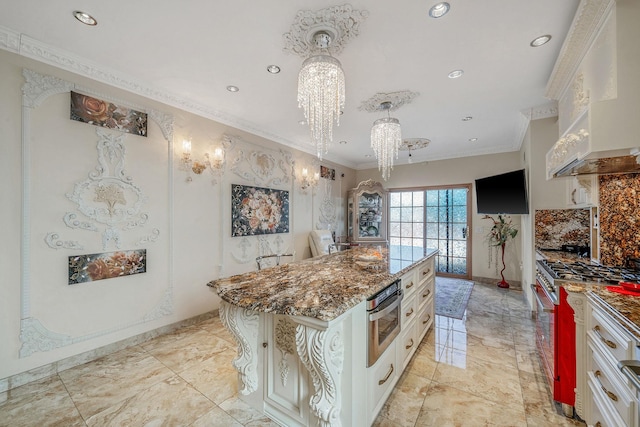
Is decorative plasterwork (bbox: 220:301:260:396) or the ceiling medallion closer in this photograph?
decorative plasterwork (bbox: 220:301:260:396)

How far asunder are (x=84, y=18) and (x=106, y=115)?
2.91 feet

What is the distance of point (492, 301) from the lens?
4066mm

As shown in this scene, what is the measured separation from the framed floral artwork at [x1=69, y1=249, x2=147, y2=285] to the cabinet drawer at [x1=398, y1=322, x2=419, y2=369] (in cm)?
268

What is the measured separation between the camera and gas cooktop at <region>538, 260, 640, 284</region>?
167cm

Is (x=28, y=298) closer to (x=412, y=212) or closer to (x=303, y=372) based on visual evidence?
(x=303, y=372)

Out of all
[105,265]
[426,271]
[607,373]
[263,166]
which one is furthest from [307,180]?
[607,373]

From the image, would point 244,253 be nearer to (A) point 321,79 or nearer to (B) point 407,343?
(B) point 407,343

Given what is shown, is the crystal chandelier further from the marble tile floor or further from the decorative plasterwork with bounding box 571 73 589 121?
the marble tile floor

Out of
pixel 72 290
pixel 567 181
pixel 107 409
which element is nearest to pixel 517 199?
pixel 567 181

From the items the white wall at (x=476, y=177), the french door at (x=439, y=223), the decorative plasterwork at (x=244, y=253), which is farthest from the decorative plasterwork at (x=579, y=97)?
the decorative plasterwork at (x=244, y=253)

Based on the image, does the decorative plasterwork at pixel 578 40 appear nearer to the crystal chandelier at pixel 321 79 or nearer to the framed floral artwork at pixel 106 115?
the crystal chandelier at pixel 321 79

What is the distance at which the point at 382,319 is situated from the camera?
5.35 ft

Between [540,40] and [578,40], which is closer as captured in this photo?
[578,40]

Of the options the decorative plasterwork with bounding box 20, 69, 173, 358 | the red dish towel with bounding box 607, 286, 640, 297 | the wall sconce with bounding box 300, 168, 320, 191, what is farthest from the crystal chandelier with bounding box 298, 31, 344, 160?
the wall sconce with bounding box 300, 168, 320, 191
